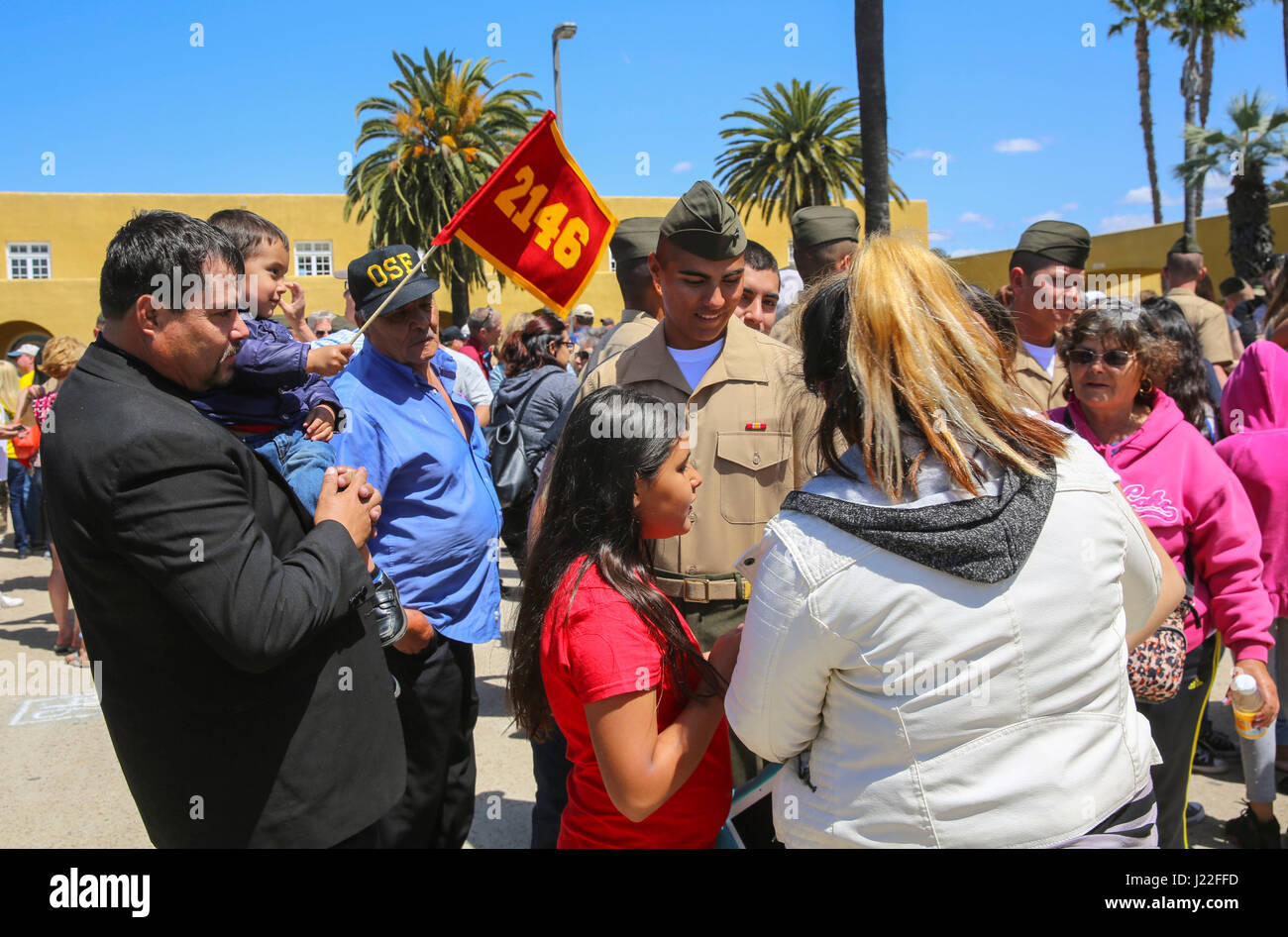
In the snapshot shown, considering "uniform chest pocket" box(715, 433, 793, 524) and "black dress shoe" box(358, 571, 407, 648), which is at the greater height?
"uniform chest pocket" box(715, 433, 793, 524)

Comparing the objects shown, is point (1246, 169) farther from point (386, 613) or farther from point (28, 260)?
point (28, 260)

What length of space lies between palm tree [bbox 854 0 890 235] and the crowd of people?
23.6 feet

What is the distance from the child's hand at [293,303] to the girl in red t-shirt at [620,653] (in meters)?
1.72

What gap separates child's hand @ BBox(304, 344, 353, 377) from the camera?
2707mm

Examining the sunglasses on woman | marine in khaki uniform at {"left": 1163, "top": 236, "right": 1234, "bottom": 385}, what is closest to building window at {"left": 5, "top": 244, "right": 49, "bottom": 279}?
marine in khaki uniform at {"left": 1163, "top": 236, "right": 1234, "bottom": 385}

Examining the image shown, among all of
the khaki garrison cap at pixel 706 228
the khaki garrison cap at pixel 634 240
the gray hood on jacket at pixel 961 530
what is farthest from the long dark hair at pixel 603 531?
the khaki garrison cap at pixel 634 240

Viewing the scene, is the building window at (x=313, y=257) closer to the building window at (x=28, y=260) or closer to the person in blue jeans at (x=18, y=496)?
the building window at (x=28, y=260)

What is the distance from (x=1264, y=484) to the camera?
133 inches

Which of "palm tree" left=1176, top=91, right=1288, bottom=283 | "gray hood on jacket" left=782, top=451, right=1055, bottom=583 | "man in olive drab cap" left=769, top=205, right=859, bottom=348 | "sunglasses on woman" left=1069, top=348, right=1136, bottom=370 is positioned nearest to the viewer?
"gray hood on jacket" left=782, top=451, right=1055, bottom=583

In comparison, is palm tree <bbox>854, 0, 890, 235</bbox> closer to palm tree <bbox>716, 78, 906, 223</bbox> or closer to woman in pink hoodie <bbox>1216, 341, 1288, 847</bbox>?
woman in pink hoodie <bbox>1216, 341, 1288, 847</bbox>

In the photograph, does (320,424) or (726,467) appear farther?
(726,467)

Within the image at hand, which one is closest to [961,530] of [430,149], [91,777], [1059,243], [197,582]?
[197,582]

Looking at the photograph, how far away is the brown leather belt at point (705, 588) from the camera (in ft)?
9.70

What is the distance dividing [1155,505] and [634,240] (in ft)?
9.03
